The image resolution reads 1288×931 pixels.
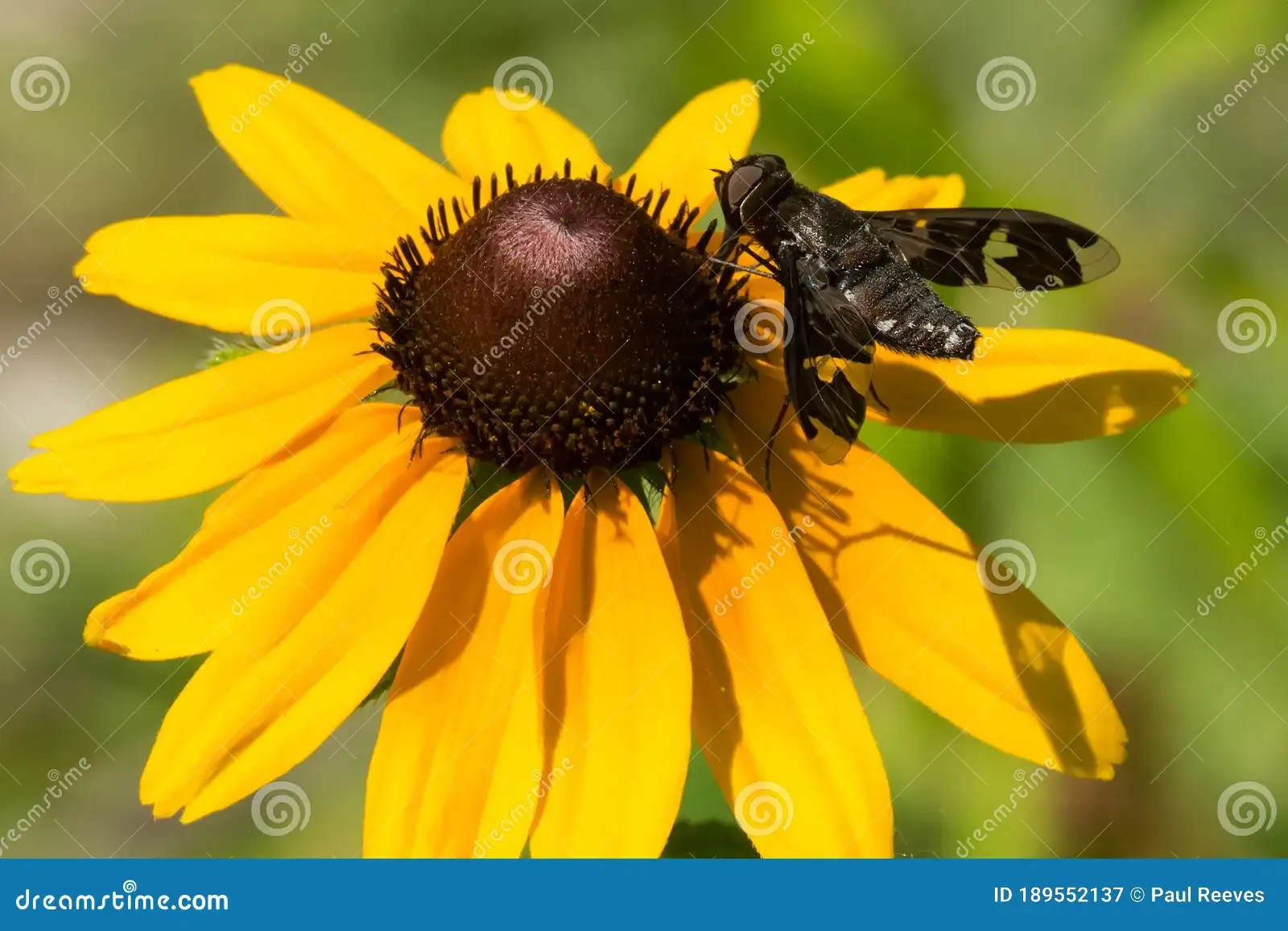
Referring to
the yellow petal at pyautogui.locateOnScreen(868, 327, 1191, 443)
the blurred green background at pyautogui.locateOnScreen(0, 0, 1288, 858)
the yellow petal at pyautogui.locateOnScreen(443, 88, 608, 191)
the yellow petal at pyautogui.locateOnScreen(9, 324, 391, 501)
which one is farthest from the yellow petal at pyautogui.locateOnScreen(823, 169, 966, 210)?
the yellow petal at pyautogui.locateOnScreen(9, 324, 391, 501)

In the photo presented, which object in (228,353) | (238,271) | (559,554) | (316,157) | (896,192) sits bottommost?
(228,353)

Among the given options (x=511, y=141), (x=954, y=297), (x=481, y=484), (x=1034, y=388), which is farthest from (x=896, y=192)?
(x=481, y=484)

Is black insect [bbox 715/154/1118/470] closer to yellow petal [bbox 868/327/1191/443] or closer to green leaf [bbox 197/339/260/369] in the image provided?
yellow petal [bbox 868/327/1191/443]

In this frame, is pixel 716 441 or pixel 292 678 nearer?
pixel 292 678

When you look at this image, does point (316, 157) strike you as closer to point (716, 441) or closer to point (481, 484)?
point (481, 484)

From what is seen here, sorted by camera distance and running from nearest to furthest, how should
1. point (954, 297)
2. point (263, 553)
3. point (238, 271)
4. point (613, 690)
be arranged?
point (613, 690) < point (263, 553) < point (238, 271) < point (954, 297)

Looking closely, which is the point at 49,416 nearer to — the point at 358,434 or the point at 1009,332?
the point at 358,434

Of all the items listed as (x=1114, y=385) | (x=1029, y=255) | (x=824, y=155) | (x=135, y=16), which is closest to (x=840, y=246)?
(x=1029, y=255)
